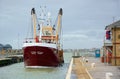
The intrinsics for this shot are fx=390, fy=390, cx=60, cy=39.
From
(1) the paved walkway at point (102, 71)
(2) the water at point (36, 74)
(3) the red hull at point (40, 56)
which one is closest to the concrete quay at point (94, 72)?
(1) the paved walkway at point (102, 71)

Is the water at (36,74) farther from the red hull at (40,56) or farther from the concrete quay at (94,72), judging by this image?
the concrete quay at (94,72)

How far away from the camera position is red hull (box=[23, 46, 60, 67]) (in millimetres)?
64938

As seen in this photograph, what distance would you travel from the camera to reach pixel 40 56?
2569 inches

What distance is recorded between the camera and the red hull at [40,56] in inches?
2557

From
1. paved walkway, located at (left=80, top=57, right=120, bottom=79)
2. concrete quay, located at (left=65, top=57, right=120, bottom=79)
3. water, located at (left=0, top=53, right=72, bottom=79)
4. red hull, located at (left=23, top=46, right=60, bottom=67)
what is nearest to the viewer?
concrete quay, located at (left=65, top=57, right=120, bottom=79)

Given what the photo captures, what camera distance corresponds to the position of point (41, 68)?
215 feet

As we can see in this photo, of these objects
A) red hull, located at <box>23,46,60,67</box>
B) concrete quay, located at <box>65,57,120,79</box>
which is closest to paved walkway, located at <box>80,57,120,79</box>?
concrete quay, located at <box>65,57,120,79</box>

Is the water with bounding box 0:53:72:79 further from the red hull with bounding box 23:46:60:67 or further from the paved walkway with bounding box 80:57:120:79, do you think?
the paved walkway with bounding box 80:57:120:79

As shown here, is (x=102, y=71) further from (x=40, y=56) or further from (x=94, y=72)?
(x=40, y=56)

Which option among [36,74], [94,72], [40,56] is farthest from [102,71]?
[40,56]

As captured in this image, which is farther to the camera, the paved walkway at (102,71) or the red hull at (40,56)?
the red hull at (40,56)

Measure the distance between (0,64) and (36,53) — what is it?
21.9 metres

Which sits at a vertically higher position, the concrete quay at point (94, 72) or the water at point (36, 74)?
the concrete quay at point (94, 72)

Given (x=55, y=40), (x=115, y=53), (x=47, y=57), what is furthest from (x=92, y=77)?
(x=55, y=40)
